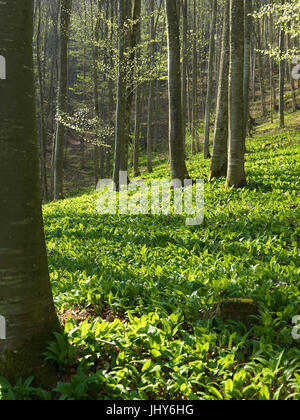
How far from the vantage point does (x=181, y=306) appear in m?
3.87

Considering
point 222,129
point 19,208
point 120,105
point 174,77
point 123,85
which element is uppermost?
point 123,85

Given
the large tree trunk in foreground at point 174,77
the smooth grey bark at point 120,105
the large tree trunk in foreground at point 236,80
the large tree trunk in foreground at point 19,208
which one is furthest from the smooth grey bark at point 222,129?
the large tree trunk in foreground at point 19,208

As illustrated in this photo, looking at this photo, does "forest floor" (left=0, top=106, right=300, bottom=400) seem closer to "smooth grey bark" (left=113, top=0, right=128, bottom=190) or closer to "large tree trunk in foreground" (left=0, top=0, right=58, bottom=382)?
"large tree trunk in foreground" (left=0, top=0, right=58, bottom=382)

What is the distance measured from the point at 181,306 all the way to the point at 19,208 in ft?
7.05

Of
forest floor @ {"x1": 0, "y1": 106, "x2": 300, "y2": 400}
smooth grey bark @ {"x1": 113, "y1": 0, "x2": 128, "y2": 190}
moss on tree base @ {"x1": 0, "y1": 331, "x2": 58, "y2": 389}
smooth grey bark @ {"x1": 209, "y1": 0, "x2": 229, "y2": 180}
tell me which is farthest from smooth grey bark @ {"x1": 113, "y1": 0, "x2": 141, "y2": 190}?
moss on tree base @ {"x1": 0, "y1": 331, "x2": 58, "y2": 389}

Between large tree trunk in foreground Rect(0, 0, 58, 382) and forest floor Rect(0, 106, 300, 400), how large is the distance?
10.0 inches

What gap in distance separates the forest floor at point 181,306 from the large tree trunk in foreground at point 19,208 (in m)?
0.25

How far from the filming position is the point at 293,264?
14.0 feet

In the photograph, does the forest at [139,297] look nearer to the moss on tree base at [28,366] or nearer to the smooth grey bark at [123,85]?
the moss on tree base at [28,366]

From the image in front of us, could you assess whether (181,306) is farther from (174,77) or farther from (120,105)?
(120,105)

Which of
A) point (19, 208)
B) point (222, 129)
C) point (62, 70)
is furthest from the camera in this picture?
point (62, 70)

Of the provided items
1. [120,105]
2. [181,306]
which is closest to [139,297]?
[181,306]

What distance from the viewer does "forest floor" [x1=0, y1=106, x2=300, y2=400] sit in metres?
2.72

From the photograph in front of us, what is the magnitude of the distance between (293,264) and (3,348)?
345cm
